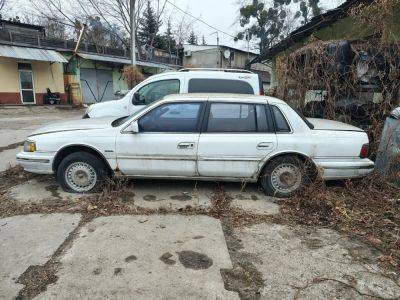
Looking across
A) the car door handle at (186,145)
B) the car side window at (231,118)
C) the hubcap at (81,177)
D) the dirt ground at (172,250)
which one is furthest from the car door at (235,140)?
the hubcap at (81,177)

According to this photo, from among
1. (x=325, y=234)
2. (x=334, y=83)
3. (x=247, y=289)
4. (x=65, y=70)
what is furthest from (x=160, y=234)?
(x=65, y=70)

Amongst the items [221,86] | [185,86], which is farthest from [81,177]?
[221,86]

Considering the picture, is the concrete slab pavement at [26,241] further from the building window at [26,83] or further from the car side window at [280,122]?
the building window at [26,83]

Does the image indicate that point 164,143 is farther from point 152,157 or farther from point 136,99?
point 136,99

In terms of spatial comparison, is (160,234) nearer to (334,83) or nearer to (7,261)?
(7,261)

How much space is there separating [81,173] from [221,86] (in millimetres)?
3689

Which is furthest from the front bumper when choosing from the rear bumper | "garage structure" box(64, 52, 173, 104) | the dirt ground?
"garage structure" box(64, 52, 173, 104)

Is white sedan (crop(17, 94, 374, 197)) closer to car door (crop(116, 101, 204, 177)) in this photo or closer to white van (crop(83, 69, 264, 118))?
car door (crop(116, 101, 204, 177))

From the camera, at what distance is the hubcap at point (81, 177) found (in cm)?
509

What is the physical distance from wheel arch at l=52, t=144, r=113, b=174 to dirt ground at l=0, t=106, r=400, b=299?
0.41 metres

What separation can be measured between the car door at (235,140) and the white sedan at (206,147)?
0.01 meters

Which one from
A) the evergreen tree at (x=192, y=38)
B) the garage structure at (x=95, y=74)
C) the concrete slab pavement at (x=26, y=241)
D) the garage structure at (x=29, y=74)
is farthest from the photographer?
the evergreen tree at (x=192, y=38)

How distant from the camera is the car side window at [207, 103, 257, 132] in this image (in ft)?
16.4

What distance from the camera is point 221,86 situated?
7445mm
